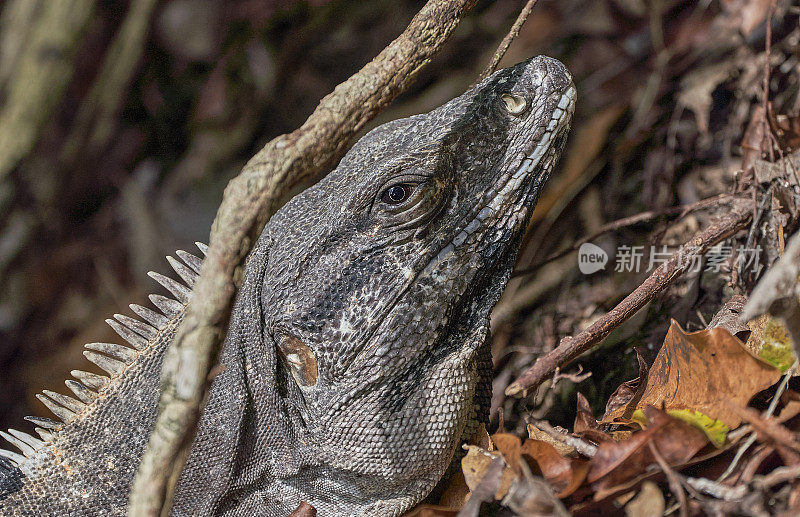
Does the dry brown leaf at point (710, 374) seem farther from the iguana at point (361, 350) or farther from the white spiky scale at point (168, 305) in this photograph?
the white spiky scale at point (168, 305)

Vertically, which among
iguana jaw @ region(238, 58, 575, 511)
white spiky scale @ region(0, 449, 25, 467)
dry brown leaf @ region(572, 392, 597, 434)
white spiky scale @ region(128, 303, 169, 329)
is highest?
white spiky scale @ region(128, 303, 169, 329)

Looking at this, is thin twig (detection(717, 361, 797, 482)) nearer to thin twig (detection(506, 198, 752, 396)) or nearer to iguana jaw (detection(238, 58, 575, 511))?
thin twig (detection(506, 198, 752, 396))

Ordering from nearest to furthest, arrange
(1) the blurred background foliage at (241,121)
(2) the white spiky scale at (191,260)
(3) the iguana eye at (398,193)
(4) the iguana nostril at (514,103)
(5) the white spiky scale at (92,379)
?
(3) the iguana eye at (398,193)
(4) the iguana nostril at (514,103)
(5) the white spiky scale at (92,379)
(2) the white spiky scale at (191,260)
(1) the blurred background foliage at (241,121)

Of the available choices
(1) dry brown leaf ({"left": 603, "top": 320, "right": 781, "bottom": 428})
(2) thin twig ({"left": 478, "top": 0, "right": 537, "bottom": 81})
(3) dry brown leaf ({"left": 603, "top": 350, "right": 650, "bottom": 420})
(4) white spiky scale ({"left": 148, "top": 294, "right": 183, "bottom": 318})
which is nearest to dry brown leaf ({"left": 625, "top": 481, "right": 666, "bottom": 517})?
(1) dry brown leaf ({"left": 603, "top": 320, "right": 781, "bottom": 428})

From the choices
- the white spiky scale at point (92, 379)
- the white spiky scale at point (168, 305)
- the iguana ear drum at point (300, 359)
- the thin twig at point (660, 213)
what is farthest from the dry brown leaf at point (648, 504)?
the white spiky scale at point (92, 379)

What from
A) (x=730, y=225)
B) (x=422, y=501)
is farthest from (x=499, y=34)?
(x=422, y=501)
